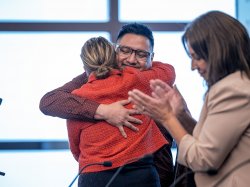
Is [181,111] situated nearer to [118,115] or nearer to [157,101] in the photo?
[157,101]

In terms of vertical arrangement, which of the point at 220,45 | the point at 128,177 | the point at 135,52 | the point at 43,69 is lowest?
the point at 128,177

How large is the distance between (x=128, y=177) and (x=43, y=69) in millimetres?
1738

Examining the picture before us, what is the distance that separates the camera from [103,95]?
5.87 feet

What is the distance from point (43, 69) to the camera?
10.9 ft

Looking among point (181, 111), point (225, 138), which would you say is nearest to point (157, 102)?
point (181, 111)

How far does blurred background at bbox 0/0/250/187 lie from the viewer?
3.30 metres

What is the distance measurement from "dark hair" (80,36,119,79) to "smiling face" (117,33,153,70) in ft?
0.70

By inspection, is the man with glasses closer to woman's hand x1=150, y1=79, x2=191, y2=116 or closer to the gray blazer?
woman's hand x1=150, y1=79, x2=191, y2=116

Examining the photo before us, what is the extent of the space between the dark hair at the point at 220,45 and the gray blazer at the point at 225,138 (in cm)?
3

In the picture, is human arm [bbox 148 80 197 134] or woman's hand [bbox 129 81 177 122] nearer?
woman's hand [bbox 129 81 177 122]

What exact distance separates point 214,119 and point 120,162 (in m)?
0.53

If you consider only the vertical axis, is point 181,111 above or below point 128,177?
above

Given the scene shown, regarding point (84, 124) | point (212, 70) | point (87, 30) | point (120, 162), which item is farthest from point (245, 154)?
point (87, 30)

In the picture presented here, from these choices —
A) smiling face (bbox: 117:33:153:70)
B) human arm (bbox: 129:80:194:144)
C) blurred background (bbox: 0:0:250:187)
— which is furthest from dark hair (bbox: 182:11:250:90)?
blurred background (bbox: 0:0:250:187)
